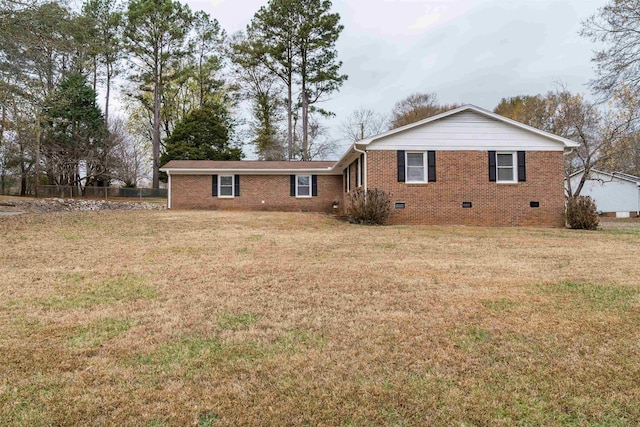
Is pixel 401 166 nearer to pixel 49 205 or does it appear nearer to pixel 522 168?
pixel 522 168

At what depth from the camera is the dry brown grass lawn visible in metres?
2.32

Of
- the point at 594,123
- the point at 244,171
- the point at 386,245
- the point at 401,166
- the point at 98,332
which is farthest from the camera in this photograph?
the point at 594,123

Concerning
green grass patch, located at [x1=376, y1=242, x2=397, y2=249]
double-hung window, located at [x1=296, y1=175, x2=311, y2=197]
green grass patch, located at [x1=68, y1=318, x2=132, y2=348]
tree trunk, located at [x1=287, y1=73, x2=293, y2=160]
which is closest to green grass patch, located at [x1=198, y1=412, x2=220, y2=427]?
green grass patch, located at [x1=68, y1=318, x2=132, y2=348]

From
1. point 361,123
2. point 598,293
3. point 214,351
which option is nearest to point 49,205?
point 214,351

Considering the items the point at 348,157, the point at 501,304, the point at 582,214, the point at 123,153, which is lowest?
the point at 501,304

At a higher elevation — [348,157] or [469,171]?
[348,157]

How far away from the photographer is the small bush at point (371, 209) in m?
13.2

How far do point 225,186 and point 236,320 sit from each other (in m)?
17.0

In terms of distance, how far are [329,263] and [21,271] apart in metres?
4.52

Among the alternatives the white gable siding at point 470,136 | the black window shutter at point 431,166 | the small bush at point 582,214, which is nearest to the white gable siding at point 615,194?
the white gable siding at point 470,136

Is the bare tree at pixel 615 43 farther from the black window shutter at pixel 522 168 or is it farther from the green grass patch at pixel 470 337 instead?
the green grass patch at pixel 470 337

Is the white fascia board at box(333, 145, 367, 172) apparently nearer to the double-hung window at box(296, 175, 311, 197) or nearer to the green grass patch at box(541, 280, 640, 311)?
the double-hung window at box(296, 175, 311, 197)

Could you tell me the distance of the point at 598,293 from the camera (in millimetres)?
4703

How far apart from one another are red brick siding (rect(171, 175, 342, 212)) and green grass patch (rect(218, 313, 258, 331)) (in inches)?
640
